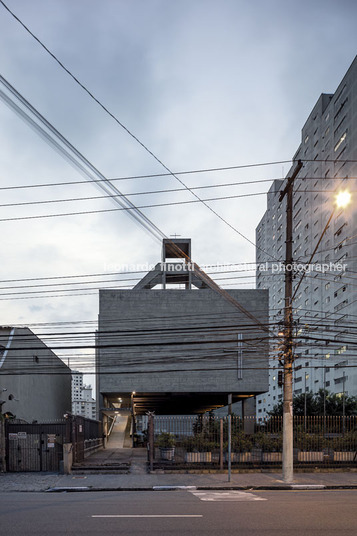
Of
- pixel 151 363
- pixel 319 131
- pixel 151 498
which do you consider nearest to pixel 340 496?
pixel 151 498

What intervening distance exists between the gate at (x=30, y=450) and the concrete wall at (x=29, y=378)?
310 inches

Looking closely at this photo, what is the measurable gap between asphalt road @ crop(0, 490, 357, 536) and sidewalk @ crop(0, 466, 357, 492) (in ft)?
5.56

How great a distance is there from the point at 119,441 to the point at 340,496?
1576 inches

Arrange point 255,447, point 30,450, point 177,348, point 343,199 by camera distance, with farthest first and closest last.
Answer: point 177,348 → point 30,450 → point 255,447 → point 343,199

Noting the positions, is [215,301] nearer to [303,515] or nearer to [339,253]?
[303,515]

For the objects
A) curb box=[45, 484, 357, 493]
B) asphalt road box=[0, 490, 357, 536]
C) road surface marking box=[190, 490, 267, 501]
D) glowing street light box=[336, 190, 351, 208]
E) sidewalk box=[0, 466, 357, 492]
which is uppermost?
glowing street light box=[336, 190, 351, 208]

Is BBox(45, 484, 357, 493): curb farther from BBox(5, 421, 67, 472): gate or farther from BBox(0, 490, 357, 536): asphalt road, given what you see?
BBox(5, 421, 67, 472): gate

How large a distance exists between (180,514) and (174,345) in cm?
4024

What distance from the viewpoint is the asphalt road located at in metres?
9.32

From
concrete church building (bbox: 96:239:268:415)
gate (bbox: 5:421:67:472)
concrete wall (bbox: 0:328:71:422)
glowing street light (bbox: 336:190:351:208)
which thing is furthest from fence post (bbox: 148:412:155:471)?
concrete church building (bbox: 96:239:268:415)

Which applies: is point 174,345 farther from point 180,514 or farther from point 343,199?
point 180,514

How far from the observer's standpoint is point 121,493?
16.0 meters

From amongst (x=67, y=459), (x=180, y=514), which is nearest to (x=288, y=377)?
(x=180, y=514)

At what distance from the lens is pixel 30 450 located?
2339cm
